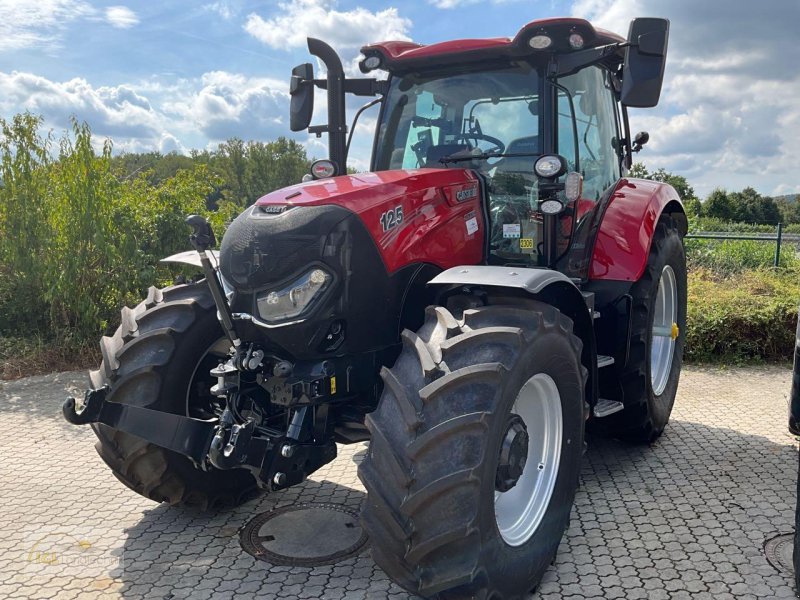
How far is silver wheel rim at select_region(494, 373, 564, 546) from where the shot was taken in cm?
297

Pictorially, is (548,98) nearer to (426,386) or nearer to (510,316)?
(510,316)

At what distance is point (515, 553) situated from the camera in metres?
2.71

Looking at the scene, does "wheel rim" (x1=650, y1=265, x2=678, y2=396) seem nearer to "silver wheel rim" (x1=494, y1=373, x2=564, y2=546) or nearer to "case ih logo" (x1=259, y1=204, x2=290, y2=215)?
"silver wheel rim" (x1=494, y1=373, x2=564, y2=546)

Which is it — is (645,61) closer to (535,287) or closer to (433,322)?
(535,287)

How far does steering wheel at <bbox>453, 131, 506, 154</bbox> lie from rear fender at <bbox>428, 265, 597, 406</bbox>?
1026 mm

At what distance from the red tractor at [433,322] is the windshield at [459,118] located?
0.01m

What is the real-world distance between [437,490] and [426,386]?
0.36 m

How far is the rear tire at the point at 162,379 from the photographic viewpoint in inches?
131

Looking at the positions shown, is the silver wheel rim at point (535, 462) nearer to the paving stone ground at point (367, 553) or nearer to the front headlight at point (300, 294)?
the paving stone ground at point (367, 553)

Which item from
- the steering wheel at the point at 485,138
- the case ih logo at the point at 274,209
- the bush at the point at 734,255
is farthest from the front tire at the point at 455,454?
the bush at the point at 734,255

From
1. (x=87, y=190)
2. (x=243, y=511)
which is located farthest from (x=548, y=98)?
(x=87, y=190)

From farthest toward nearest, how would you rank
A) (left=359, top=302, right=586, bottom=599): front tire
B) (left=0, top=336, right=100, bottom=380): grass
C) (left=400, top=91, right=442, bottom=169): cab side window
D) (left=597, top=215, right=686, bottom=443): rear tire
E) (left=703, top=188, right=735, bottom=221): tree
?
(left=703, top=188, right=735, bottom=221): tree → (left=0, top=336, right=100, bottom=380): grass → (left=597, top=215, right=686, bottom=443): rear tire → (left=400, top=91, right=442, bottom=169): cab side window → (left=359, top=302, right=586, bottom=599): front tire

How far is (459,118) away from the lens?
3963mm

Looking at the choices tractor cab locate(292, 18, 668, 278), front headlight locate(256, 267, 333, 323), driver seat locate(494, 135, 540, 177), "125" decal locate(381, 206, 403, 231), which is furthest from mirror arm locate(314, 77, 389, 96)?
front headlight locate(256, 267, 333, 323)
